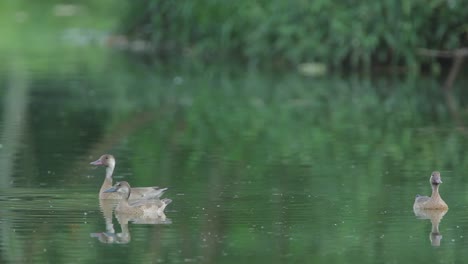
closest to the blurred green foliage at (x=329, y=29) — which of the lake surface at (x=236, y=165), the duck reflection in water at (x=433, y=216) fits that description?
the lake surface at (x=236, y=165)

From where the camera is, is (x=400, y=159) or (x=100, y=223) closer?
(x=100, y=223)

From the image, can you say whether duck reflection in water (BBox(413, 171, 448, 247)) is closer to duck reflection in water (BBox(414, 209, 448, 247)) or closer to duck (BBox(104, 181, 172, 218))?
duck reflection in water (BBox(414, 209, 448, 247))

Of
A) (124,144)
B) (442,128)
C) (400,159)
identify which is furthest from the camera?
(442,128)

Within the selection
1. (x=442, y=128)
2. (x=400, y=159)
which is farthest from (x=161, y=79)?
(x=400, y=159)

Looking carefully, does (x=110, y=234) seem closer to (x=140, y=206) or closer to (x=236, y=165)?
(x=140, y=206)

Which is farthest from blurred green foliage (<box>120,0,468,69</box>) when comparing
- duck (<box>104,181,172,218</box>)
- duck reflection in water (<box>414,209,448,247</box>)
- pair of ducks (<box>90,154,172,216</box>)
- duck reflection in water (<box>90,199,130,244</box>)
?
duck reflection in water (<box>90,199,130,244</box>)

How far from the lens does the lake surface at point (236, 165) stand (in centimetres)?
1000

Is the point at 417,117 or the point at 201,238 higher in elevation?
the point at 201,238

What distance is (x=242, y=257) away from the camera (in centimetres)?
952

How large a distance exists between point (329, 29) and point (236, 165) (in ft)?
40.2

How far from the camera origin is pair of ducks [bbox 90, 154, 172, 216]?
11141 millimetres

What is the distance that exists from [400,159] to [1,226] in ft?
18.2

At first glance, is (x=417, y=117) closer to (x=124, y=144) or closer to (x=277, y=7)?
(x=124, y=144)

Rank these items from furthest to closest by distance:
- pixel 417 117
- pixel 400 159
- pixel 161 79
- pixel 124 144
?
pixel 161 79 < pixel 417 117 < pixel 124 144 < pixel 400 159
